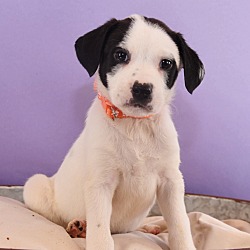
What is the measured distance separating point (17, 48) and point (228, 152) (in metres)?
1.42

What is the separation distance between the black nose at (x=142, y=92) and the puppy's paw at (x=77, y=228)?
2.08 feet

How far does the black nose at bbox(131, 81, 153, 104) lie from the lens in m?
1.55

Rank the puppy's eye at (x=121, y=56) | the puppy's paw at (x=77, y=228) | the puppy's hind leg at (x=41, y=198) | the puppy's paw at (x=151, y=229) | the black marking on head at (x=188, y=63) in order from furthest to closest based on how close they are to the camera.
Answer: the puppy's paw at (x=151, y=229) → the puppy's hind leg at (x=41, y=198) → the puppy's paw at (x=77, y=228) → the black marking on head at (x=188, y=63) → the puppy's eye at (x=121, y=56)

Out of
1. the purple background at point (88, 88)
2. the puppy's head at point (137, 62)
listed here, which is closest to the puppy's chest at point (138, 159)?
the puppy's head at point (137, 62)

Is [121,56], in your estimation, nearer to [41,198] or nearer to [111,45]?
[111,45]

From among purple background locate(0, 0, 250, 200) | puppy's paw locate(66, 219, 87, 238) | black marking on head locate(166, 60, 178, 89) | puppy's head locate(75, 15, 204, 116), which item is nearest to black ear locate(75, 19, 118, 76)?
puppy's head locate(75, 15, 204, 116)

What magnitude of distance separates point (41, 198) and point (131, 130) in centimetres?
63

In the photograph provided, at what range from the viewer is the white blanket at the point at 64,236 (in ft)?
5.55

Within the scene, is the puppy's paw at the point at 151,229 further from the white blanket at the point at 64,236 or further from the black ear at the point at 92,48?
the black ear at the point at 92,48

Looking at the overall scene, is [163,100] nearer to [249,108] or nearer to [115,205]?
[115,205]

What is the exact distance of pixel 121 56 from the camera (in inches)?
65.7

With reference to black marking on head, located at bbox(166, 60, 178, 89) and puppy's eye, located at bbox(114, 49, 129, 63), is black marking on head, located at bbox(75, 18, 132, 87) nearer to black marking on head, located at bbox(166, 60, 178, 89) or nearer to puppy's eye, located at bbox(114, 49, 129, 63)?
puppy's eye, located at bbox(114, 49, 129, 63)

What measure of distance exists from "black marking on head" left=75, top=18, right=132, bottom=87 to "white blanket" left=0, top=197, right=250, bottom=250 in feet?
2.00

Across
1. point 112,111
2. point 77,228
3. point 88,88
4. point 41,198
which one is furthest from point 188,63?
point 88,88
